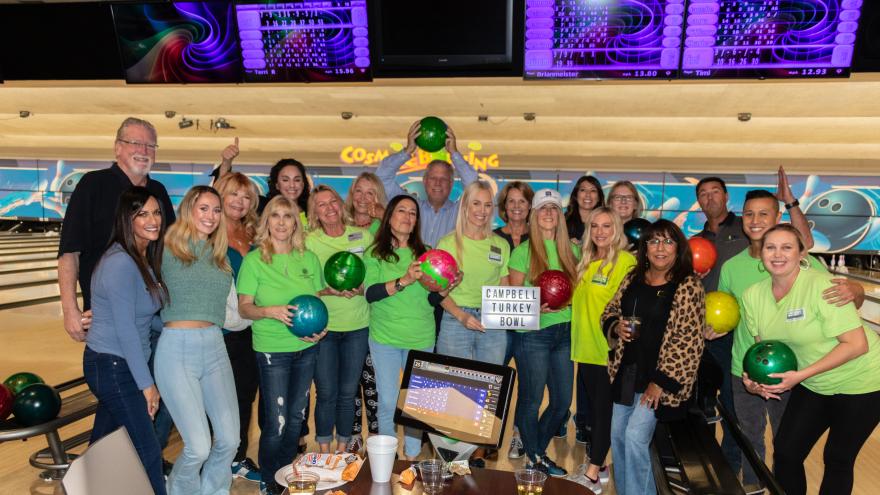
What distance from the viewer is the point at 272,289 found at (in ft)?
7.89

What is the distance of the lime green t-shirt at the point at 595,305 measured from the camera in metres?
2.49

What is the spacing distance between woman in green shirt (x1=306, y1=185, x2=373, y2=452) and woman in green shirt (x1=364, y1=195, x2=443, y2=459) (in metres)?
0.08

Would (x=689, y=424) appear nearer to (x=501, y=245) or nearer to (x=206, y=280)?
(x=501, y=245)

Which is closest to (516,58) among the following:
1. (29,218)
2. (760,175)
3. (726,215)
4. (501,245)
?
(501,245)

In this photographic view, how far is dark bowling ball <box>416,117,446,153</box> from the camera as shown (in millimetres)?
3158

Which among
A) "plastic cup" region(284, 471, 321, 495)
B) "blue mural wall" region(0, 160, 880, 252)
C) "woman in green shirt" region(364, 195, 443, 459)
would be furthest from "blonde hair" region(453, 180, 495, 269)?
"blue mural wall" region(0, 160, 880, 252)

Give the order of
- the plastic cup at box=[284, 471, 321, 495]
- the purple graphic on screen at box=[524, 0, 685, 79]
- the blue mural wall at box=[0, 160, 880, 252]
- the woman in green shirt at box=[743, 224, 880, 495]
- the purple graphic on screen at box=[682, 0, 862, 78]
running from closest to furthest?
the plastic cup at box=[284, 471, 321, 495]
the woman in green shirt at box=[743, 224, 880, 495]
the purple graphic on screen at box=[682, 0, 862, 78]
the purple graphic on screen at box=[524, 0, 685, 79]
the blue mural wall at box=[0, 160, 880, 252]

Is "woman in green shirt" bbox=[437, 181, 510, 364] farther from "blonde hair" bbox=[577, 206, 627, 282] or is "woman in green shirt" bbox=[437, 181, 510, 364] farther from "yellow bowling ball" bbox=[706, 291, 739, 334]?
"yellow bowling ball" bbox=[706, 291, 739, 334]

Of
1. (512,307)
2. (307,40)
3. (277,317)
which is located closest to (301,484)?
(277,317)

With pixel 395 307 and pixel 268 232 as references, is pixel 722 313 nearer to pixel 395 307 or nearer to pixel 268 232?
pixel 395 307

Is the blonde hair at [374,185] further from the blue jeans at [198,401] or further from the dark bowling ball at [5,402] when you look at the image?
the dark bowling ball at [5,402]

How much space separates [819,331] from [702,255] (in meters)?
0.79

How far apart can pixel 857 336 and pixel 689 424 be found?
608mm

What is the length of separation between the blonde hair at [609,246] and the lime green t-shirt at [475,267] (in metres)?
0.35
